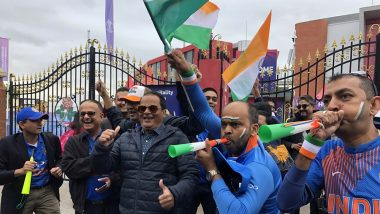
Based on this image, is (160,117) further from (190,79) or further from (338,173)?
(338,173)

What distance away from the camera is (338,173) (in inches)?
64.4

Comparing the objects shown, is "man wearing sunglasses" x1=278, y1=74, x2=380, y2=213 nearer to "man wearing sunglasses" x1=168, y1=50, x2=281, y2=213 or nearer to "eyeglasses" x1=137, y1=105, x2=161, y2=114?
"man wearing sunglasses" x1=168, y1=50, x2=281, y2=213

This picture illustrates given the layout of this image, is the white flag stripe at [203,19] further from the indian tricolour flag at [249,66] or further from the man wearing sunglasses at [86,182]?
the man wearing sunglasses at [86,182]

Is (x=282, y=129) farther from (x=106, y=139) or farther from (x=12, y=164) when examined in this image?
(x=12, y=164)

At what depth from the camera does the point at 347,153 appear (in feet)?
5.33

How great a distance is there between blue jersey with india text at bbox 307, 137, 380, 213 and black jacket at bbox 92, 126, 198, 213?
3.65 feet

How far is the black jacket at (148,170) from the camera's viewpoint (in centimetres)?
259

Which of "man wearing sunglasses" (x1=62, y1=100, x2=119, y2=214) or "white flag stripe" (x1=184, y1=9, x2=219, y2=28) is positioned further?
"man wearing sunglasses" (x1=62, y1=100, x2=119, y2=214)

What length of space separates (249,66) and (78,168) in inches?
75.0

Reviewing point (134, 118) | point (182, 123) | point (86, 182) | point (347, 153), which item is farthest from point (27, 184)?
point (347, 153)

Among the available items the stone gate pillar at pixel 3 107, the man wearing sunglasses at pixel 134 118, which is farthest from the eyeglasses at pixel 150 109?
the stone gate pillar at pixel 3 107

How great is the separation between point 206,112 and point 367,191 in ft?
4.83

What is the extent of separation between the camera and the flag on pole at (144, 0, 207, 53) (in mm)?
2345

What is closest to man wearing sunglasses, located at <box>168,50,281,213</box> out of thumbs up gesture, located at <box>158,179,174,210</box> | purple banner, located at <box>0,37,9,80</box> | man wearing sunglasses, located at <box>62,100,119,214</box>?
thumbs up gesture, located at <box>158,179,174,210</box>
